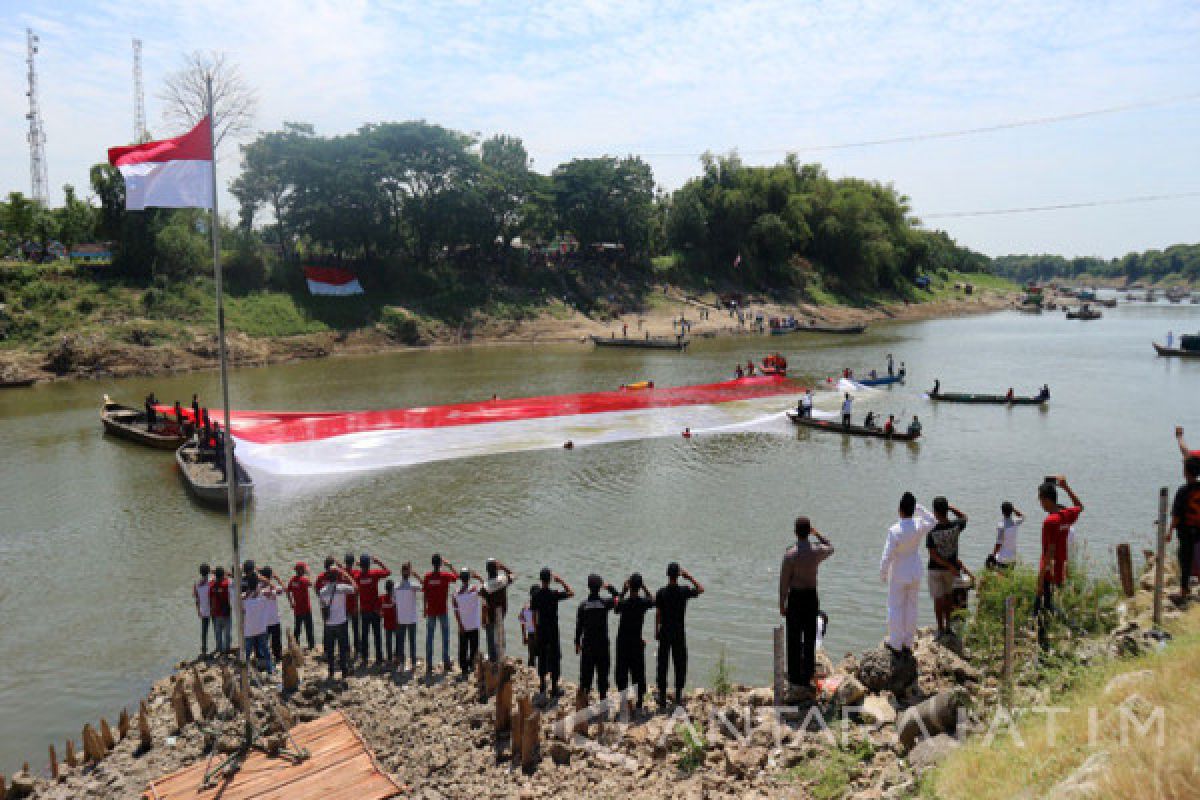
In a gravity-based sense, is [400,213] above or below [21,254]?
above

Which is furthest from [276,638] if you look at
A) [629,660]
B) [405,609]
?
[629,660]

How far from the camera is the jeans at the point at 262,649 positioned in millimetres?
12469

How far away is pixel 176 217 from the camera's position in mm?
60812

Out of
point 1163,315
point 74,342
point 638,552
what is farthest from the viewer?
point 1163,315

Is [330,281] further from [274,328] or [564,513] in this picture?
[564,513]

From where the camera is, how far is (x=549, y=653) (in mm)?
10914

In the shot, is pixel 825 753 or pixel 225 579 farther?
pixel 225 579

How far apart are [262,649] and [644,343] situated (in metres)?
55.7

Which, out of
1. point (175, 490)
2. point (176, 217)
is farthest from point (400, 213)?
point (175, 490)

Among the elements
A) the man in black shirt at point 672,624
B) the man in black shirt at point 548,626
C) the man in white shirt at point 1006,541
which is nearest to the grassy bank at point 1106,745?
the man in black shirt at point 672,624

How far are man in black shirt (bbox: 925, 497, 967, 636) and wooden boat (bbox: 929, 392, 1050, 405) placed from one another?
103ft

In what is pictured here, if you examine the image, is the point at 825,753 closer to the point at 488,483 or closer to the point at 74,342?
the point at 488,483

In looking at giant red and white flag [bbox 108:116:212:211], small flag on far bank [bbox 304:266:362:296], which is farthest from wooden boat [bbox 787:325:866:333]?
giant red and white flag [bbox 108:116:212:211]

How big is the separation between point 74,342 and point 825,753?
2241 inches
